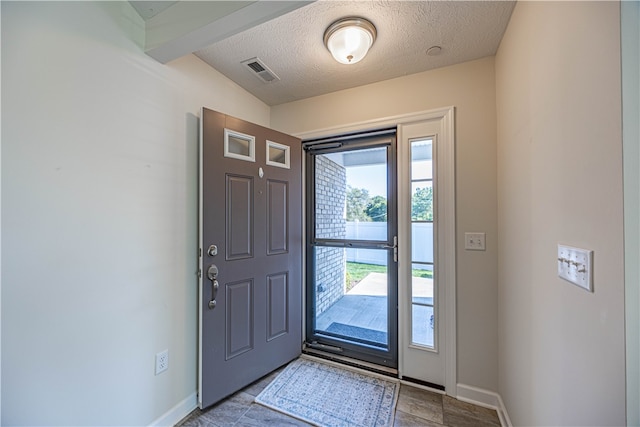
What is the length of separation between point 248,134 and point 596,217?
196 centimetres

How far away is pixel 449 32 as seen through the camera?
154 centimetres

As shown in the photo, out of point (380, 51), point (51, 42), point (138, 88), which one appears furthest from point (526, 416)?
point (51, 42)

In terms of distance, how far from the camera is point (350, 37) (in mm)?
1487

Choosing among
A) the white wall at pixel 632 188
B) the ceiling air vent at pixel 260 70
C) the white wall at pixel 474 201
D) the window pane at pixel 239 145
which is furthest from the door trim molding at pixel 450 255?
the window pane at pixel 239 145

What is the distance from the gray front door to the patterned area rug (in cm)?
22

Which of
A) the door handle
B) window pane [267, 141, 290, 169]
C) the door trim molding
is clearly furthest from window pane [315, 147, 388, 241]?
the door handle

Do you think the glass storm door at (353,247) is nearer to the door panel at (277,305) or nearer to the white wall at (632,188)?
the door panel at (277,305)

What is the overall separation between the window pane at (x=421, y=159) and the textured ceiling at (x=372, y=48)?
576mm

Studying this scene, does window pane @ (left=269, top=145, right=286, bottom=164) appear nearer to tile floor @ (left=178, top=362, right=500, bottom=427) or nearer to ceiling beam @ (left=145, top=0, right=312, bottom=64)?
ceiling beam @ (left=145, top=0, right=312, bottom=64)

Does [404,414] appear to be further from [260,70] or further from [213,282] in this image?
[260,70]

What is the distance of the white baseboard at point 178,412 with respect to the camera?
1.52 meters

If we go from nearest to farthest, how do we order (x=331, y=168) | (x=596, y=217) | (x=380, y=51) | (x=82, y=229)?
(x=596, y=217), (x=82, y=229), (x=380, y=51), (x=331, y=168)

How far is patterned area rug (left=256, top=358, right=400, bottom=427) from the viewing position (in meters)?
1.62

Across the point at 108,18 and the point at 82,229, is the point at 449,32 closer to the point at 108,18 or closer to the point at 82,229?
the point at 108,18
